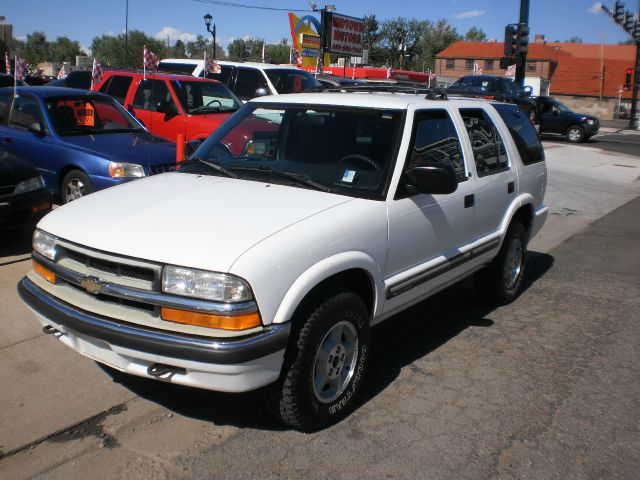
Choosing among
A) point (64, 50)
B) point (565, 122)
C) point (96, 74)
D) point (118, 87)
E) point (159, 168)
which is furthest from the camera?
point (64, 50)

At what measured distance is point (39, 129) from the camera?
7.99 metres

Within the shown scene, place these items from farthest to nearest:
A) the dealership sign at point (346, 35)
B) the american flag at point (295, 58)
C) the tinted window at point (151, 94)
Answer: the dealership sign at point (346, 35)
the american flag at point (295, 58)
the tinted window at point (151, 94)

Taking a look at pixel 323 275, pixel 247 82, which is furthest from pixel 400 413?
pixel 247 82

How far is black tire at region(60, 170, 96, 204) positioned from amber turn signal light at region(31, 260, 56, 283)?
393cm

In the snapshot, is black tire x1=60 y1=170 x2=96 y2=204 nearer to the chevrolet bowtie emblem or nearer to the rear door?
the rear door

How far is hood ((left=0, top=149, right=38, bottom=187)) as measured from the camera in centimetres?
652

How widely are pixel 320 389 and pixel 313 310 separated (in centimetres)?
49

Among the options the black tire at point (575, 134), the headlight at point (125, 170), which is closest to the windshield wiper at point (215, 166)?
the headlight at point (125, 170)

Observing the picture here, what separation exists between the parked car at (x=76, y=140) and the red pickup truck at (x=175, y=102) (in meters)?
1.50

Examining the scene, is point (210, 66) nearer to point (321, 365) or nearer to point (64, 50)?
point (321, 365)

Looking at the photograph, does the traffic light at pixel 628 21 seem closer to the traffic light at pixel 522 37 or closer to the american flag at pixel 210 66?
the traffic light at pixel 522 37

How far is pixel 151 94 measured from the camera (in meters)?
11.0

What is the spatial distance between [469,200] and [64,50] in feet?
310

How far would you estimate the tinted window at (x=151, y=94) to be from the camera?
10.8 meters
